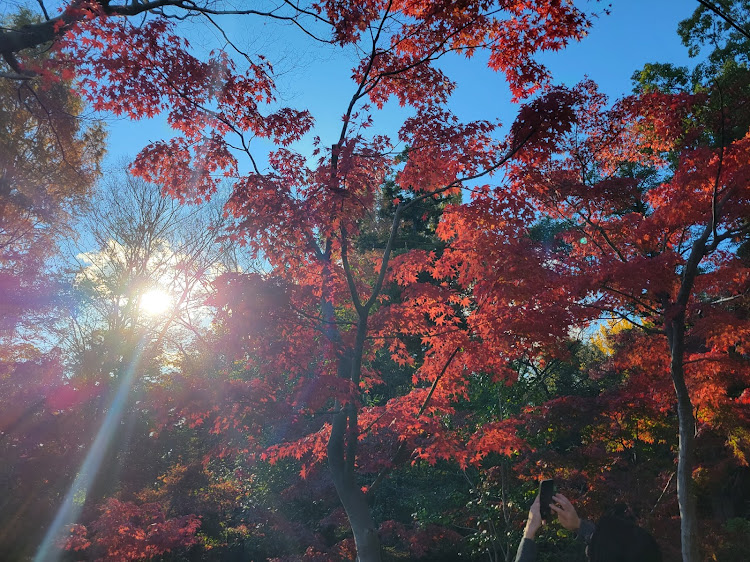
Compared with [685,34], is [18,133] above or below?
below

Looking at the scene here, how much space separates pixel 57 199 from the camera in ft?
37.5

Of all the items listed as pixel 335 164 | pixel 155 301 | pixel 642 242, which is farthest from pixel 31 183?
pixel 642 242

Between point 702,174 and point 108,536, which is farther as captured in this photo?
point 108,536

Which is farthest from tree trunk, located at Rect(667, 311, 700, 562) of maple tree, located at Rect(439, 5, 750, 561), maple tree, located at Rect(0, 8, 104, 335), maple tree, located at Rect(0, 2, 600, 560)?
maple tree, located at Rect(0, 8, 104, 335)

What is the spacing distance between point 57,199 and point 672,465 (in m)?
14.5

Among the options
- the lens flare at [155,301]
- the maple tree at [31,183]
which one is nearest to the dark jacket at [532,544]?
the maple tree at [31,183]

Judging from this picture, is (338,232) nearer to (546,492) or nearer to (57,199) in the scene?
(546,492)

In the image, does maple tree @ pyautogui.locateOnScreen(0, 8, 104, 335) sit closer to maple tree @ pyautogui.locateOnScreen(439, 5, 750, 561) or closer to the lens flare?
the lens flare

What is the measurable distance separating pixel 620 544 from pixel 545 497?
291mm

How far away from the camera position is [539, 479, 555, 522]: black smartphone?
1866 millimetres

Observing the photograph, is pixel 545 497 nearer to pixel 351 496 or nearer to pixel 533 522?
pixel 533 522

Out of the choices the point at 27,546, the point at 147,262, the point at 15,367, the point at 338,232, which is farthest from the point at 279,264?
the point at 147,262

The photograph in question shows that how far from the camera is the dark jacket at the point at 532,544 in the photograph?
1855 millimetres

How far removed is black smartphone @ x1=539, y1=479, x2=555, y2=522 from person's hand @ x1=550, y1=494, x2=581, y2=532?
0.8 inches
